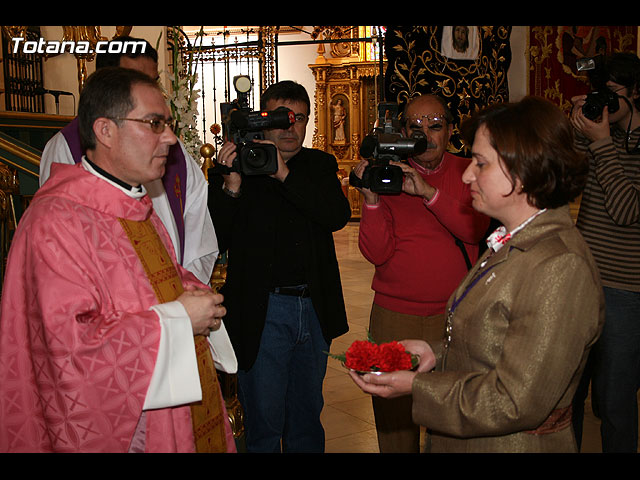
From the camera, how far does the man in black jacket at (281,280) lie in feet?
7.98

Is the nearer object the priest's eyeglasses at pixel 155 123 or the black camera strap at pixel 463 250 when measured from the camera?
the priest's eyeglasses at pixel 155 123

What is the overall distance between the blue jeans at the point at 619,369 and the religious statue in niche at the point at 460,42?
1.58m

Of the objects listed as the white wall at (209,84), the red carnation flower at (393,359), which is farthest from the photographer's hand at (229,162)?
the white wall at (209,84)

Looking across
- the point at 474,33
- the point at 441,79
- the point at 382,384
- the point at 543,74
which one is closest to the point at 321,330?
the point at 382,384

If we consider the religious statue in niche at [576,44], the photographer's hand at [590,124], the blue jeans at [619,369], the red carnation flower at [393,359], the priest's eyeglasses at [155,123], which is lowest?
the blue jeans at [619,369]

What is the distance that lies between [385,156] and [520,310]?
4.23 feet

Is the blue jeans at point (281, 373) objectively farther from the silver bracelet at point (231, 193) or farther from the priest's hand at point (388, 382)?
the priest's hand at point (388, 382)

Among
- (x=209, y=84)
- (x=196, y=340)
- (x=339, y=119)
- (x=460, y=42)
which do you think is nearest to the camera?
(x=196, y=340)

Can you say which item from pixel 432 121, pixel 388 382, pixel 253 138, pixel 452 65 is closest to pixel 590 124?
pixel 432 121

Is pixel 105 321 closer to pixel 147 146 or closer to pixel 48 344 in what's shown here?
pixel 48 344

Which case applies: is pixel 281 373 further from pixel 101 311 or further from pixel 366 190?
pixel 101 311

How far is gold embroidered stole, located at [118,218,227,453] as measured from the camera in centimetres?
175

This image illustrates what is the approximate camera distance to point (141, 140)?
1.69m

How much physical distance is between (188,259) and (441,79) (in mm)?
1893
